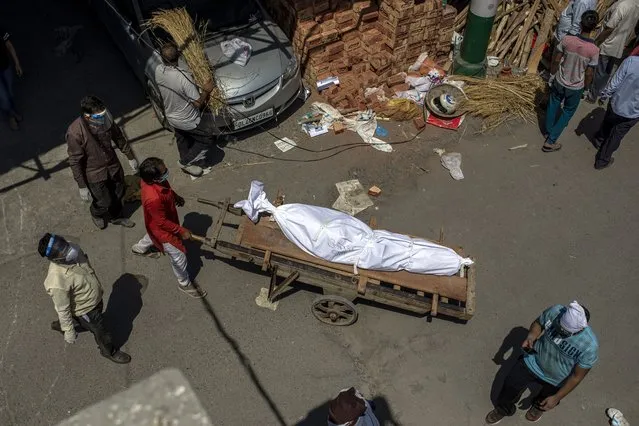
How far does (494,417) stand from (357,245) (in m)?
2.28

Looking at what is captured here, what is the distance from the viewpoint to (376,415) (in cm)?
543

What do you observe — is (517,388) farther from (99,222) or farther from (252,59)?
(252,59)

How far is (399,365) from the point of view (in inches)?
228

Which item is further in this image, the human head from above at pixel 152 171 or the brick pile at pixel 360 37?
the brick pile at pixel 360 37

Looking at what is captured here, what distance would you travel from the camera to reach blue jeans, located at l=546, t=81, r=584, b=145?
7.40 m

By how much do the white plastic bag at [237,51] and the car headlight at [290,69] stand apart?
23.3 inches

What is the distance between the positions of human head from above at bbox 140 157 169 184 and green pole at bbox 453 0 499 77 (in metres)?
5.98

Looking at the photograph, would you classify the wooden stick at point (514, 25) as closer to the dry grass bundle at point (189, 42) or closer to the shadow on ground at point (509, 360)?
the dry grass bundle at point (189, 42)

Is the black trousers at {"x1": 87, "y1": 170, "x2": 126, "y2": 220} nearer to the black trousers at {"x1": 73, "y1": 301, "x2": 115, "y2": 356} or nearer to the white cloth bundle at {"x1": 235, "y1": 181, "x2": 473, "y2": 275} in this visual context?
the black trousers at {"x1": 73, "y1": 301, "x2": 115, "y2": 356}

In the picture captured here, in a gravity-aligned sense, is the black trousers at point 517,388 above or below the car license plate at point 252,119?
below

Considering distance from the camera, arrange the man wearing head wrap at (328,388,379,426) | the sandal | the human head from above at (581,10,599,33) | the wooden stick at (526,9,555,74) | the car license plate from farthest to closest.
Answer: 1. the wooden stick at (526,9,555,74)
2. the sandal
3. the car license plate
4. the human head from above at (581,10,599,33)
5. the man wearing head wrap at (328,388,379,426)

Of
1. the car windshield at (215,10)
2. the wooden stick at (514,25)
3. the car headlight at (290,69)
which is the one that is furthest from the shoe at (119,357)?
the wooden stick at (514,25)

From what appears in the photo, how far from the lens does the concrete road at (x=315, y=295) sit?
18.3 ft

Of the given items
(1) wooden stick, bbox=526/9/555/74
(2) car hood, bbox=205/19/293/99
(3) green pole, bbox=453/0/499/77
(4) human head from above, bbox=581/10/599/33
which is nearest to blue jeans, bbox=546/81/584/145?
(4) human head from above, bbox=581/10/599/33
